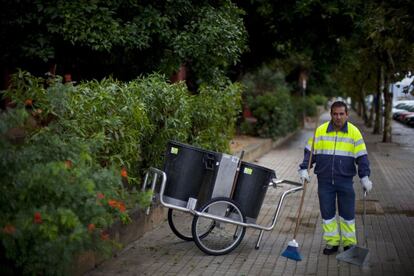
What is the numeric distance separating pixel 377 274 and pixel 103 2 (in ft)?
23.8

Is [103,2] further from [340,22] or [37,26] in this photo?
[340,22]

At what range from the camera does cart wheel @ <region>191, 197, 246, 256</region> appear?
6.77 meters

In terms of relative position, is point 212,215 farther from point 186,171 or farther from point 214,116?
point 214,116

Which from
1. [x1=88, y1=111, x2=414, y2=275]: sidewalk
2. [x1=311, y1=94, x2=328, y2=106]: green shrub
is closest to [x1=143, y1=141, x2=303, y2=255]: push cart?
[x1=88, y1=111, x2=414, y2=275]: sidewalk

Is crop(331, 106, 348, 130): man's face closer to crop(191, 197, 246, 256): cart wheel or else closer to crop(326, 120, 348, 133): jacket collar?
crop(326, 120, 348, 133): jacket collar

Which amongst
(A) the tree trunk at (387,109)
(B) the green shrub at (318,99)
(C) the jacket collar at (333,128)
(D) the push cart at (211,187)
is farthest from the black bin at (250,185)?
(B) the green shrub at (318,99)

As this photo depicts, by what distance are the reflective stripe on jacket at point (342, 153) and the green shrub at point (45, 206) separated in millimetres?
3075

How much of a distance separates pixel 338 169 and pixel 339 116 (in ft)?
1.91

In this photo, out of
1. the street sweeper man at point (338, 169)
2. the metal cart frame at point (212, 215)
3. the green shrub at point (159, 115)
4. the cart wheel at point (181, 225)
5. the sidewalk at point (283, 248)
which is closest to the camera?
the sidewalk at point (283, 248)

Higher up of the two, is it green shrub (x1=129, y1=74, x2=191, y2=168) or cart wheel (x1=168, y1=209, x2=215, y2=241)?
green shrub (x1=129, y1=74, x2=191, y2=168)

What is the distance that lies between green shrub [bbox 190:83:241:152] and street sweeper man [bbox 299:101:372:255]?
296 cm

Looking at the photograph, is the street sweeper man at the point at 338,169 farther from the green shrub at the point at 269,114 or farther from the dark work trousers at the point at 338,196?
the green shrub at the point at 269,114

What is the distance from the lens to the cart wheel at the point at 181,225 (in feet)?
24.5

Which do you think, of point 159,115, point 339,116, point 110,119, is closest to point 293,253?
point 339,116
